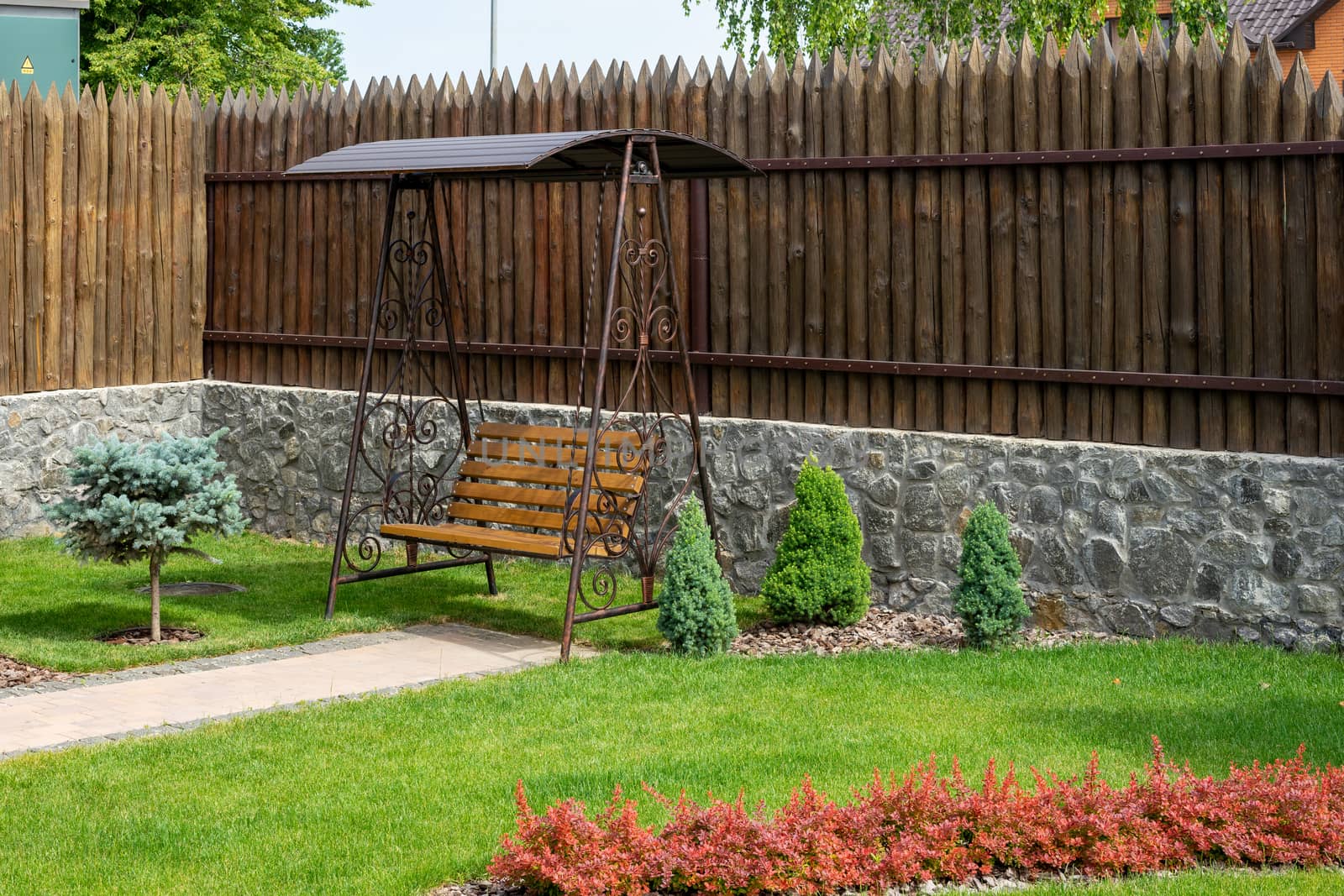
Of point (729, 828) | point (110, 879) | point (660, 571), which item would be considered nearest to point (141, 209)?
point (660, 571)

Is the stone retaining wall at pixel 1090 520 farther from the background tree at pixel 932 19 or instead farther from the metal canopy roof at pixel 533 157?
the background tree at pixel 932 19

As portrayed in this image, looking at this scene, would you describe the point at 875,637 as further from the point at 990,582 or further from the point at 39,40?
the point at 39,40

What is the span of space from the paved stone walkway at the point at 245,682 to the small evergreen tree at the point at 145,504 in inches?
26.6

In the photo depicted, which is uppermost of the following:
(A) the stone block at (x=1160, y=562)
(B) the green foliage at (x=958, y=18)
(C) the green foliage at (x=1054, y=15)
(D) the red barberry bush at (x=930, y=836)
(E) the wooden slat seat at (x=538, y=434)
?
(B) the green foliage at (x=958, y=18)

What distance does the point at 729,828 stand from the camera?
14.9 ft

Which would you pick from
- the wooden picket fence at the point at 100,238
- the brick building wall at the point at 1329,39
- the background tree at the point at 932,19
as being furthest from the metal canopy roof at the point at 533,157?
the brick building wall at the point at 1329,39

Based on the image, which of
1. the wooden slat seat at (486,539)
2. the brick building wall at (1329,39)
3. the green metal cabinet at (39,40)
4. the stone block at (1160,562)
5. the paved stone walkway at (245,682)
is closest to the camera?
the paved stone walkway at (245,682)

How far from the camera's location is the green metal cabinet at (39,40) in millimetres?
12812

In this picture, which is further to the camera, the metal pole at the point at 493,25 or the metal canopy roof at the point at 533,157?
the metal pole at the point at 493,25

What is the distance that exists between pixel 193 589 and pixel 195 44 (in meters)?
22.5

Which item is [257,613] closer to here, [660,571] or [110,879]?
[660,571]

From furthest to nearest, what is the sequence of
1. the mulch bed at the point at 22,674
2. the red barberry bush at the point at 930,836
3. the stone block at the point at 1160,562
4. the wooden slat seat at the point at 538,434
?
the wooden slat seat at the point at 538,434 → the stone block at the point at 1160,562 → the mulch bed at the point at 22,674 → the red barberry bush at the point at 930,836

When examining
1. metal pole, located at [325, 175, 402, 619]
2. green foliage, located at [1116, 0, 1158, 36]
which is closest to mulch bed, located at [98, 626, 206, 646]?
metal pole, located at [325, 175, 402, 619]

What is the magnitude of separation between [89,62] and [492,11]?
736 centimetres
